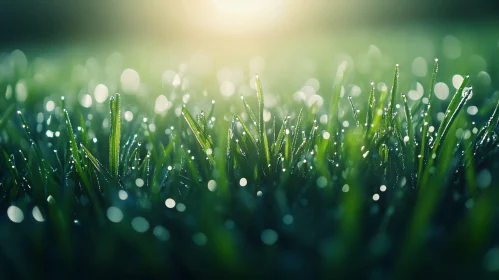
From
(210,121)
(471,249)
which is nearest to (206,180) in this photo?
(210,121)

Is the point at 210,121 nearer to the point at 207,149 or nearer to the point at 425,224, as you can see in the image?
the point at 207,149

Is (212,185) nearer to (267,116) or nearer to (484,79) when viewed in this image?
(267,116)

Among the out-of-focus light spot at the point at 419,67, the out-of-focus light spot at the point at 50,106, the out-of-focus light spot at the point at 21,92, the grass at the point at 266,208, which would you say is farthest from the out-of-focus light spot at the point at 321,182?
the out-of-focus light spot at the point at 419,67

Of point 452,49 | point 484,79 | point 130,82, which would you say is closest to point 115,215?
point 484,79

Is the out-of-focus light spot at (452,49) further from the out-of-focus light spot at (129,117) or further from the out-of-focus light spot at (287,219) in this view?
the out-of-focus light spot at (287,219)

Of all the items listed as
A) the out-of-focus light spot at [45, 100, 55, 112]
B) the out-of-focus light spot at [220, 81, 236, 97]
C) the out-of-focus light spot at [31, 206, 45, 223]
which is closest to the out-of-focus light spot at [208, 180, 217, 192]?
the out-of-focus light spot at [31, 206, 45, 223]
